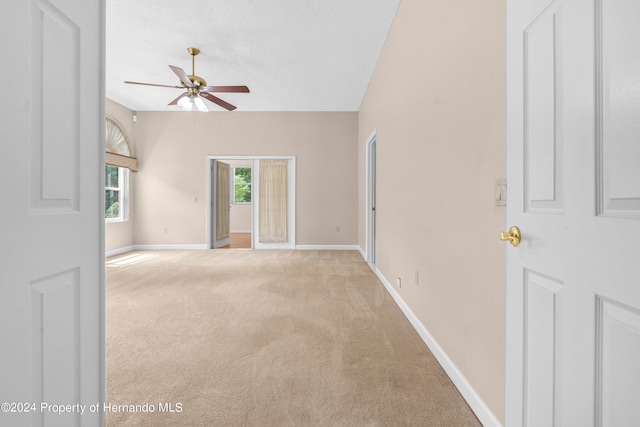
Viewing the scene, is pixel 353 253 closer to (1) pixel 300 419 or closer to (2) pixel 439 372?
(2) pixel 439 372

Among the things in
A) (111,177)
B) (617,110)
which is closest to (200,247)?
(111,177)

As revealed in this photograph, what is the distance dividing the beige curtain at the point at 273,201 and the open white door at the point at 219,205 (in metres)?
1.02

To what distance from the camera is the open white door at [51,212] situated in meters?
0.77

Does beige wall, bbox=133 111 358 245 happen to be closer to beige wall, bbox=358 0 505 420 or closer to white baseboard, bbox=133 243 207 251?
white baseboard, bbox=133 243 207 251

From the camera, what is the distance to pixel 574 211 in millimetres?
767

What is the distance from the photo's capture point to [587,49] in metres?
0.72

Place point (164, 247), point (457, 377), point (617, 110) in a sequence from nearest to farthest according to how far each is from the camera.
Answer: point (617, 110) → point (457, 377) → point (164, 247)

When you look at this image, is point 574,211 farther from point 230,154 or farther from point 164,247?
point 164,247

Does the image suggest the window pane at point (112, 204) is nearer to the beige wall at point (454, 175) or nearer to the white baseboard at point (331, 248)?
the white baseboard at point (331, 248)

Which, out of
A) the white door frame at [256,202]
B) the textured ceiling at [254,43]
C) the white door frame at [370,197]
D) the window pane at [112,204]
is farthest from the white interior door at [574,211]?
the window pane at [112,204]

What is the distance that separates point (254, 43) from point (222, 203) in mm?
4269

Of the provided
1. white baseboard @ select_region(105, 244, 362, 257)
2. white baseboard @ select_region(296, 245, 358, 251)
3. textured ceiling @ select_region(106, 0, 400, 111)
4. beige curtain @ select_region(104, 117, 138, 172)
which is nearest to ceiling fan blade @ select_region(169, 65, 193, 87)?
textured ceiling @ select_region(106, 0, 400, 111)

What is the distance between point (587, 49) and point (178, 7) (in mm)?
3599

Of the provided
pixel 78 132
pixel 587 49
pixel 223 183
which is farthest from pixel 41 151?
pixel 223 183
